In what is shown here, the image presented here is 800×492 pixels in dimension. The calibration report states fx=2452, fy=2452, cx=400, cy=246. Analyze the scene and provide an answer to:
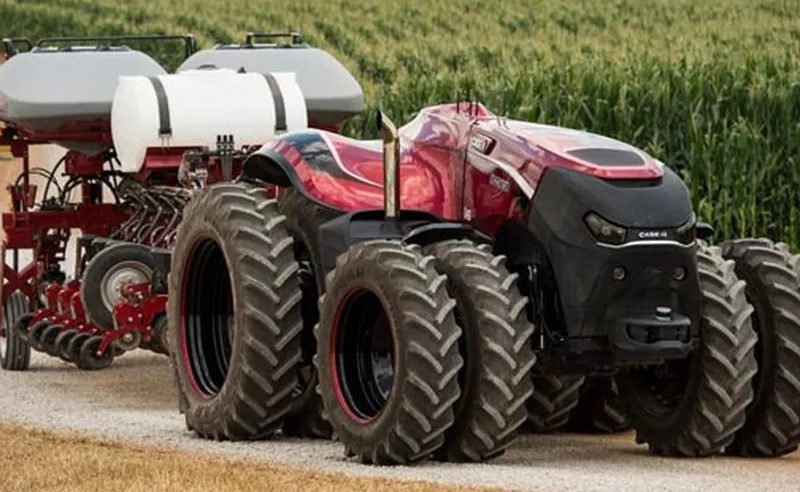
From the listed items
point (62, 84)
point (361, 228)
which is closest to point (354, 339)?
point (361, 228)

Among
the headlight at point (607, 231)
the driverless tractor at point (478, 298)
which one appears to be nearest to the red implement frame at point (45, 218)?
the driverless tractor at point (478, 298)

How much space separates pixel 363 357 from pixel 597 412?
183cm

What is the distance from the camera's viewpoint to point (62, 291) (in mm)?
17219

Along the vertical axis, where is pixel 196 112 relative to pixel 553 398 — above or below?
above

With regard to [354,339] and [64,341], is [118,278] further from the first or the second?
[354,339]

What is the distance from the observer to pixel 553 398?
12.9 metres

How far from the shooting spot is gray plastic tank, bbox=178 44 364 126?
59.7 ft

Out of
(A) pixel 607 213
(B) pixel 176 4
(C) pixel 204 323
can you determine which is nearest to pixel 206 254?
(C) pixel 204 323

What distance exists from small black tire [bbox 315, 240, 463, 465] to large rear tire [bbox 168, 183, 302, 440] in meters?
0.48

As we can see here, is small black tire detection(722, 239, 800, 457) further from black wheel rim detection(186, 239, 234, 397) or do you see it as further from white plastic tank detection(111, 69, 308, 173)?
white plastic tank detection(111, 69, 308, 173)

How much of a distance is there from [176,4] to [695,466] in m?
46.6

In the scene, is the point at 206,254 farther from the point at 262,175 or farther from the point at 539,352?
the point at 539,352

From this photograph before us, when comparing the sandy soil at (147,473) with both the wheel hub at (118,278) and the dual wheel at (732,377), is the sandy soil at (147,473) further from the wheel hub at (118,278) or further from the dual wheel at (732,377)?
the wheel hub at (118,278)

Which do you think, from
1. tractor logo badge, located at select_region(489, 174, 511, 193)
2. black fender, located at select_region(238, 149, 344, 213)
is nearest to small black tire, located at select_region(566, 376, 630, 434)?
tractor logo badge, located at select_region(489, 174, 511, 193)
